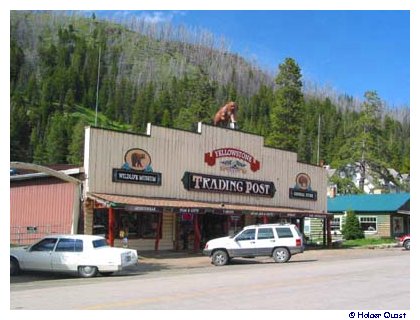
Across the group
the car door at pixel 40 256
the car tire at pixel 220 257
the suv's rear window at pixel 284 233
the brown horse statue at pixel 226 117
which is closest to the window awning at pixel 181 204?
the car tire at pixel 220 257

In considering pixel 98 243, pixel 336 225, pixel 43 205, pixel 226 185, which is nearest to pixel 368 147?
pixel 336 225

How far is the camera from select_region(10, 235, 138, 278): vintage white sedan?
728 inches

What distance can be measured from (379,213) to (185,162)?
24689 millimetres

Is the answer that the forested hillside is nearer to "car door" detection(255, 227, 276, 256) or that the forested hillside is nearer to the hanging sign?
the hanging sign

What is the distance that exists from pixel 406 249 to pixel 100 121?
104 meters

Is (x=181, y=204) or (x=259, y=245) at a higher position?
(x=181, y=204)

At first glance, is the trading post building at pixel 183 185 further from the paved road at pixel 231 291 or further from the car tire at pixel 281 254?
the paved road at pixel 231 291

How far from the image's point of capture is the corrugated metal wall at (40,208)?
86.1ft

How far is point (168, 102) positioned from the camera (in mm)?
133500

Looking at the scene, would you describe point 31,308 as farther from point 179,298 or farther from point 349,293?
point 349,293

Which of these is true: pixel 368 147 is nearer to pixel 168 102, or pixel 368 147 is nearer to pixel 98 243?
pixel 98 243

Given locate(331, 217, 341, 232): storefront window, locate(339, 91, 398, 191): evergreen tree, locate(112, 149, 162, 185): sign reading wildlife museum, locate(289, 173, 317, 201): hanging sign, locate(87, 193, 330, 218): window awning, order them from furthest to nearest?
1. locate(339, 91, 398, 191): evergreen tree
2. locate(331, 217, 341, 232): storefront window
3. locate(289, 173, 317, 201): hanging sign
4. locate(112, 149, 162, 185): sign reading wildlife museum
5. locate(87, 193, 330, 218): window awning

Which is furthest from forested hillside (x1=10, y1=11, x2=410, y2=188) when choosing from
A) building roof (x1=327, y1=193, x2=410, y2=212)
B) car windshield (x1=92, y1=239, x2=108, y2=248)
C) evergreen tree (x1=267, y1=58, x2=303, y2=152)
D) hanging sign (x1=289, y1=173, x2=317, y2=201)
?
car windshield (x1=92, y1=239, x2=108, y2=248)

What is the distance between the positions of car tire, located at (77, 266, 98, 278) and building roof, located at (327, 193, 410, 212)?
3442 centimetres
